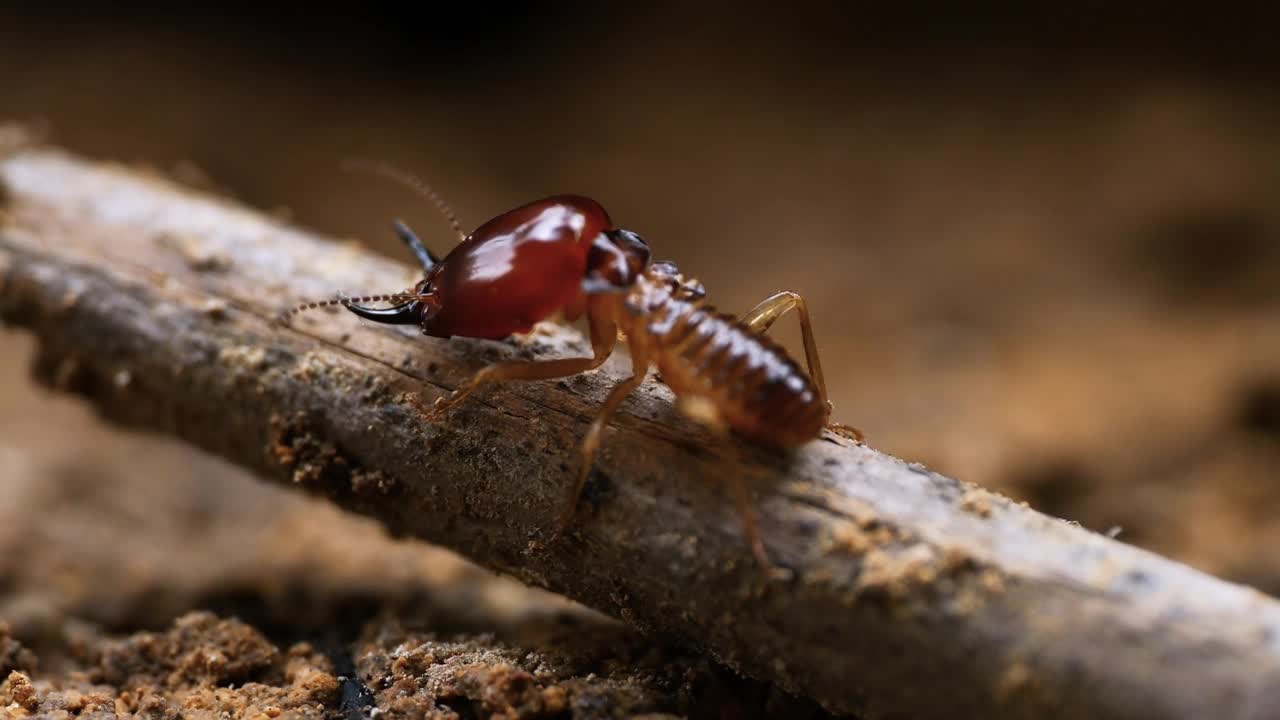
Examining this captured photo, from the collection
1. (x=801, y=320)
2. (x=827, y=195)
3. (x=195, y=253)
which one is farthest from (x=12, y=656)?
(x=827, y=195)

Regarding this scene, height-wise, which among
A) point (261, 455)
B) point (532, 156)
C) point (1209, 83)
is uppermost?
point (1209, 83)

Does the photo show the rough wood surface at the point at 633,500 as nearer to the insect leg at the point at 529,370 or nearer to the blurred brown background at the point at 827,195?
the insect leg at the point at 529,370

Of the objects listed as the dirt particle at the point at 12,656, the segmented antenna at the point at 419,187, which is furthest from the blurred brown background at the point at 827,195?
the segmented antenna at the point at 419,187

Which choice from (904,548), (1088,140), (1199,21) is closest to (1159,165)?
(1088,140)

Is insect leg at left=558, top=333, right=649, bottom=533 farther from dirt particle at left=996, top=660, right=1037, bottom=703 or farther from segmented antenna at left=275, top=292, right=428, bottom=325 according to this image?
Answer: dirt particle at left=996, top=660, right=1037, bottom=703

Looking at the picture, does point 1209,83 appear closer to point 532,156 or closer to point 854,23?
point 854,23

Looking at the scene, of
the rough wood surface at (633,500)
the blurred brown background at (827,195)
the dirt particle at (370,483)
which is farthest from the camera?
the blurred brown background at (827,195)

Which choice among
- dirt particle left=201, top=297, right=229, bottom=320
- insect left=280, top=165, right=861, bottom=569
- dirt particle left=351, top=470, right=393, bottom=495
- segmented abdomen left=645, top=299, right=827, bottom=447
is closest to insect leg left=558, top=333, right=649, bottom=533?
insect left=280, top=165, right=861, bottom=569
